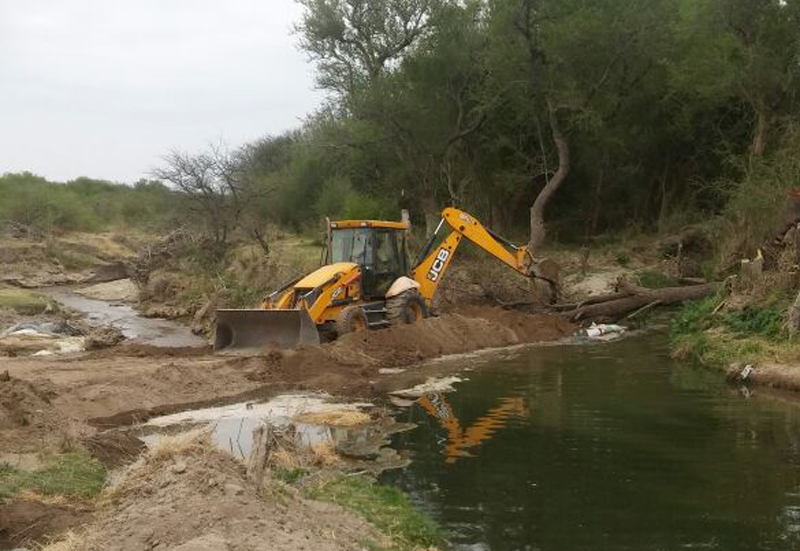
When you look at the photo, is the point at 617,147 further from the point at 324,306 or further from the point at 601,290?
Answer: the point at 324,306

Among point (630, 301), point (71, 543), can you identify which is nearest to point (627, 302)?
point (630, 301)

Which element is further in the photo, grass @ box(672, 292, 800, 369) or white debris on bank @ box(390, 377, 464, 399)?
grass @ box(672, 292, 800, 369)

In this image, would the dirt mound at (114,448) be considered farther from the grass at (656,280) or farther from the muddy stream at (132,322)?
the grass at (656,280)

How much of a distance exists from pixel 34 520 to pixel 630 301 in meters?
18.4

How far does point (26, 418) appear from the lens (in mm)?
10273

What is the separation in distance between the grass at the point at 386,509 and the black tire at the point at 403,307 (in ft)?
34.5

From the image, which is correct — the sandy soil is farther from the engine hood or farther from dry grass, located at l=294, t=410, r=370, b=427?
dry grass, located at l=294, t=410, r=370, b=427

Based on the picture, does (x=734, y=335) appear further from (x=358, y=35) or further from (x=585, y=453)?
(x=358, y=35)

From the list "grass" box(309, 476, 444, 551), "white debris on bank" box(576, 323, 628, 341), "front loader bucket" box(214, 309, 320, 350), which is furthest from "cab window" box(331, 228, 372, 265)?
"grass" box(309, 476, 444, 551)

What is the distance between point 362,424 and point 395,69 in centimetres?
2519

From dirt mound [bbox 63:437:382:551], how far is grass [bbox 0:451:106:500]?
70 cm

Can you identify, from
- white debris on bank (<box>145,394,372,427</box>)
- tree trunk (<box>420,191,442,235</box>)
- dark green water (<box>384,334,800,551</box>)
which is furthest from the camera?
tree trunk (<box>420,191,442,235</box>)

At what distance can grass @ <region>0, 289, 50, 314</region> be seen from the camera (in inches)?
1094

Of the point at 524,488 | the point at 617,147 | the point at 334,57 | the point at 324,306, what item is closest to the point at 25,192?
the point at 334,57
